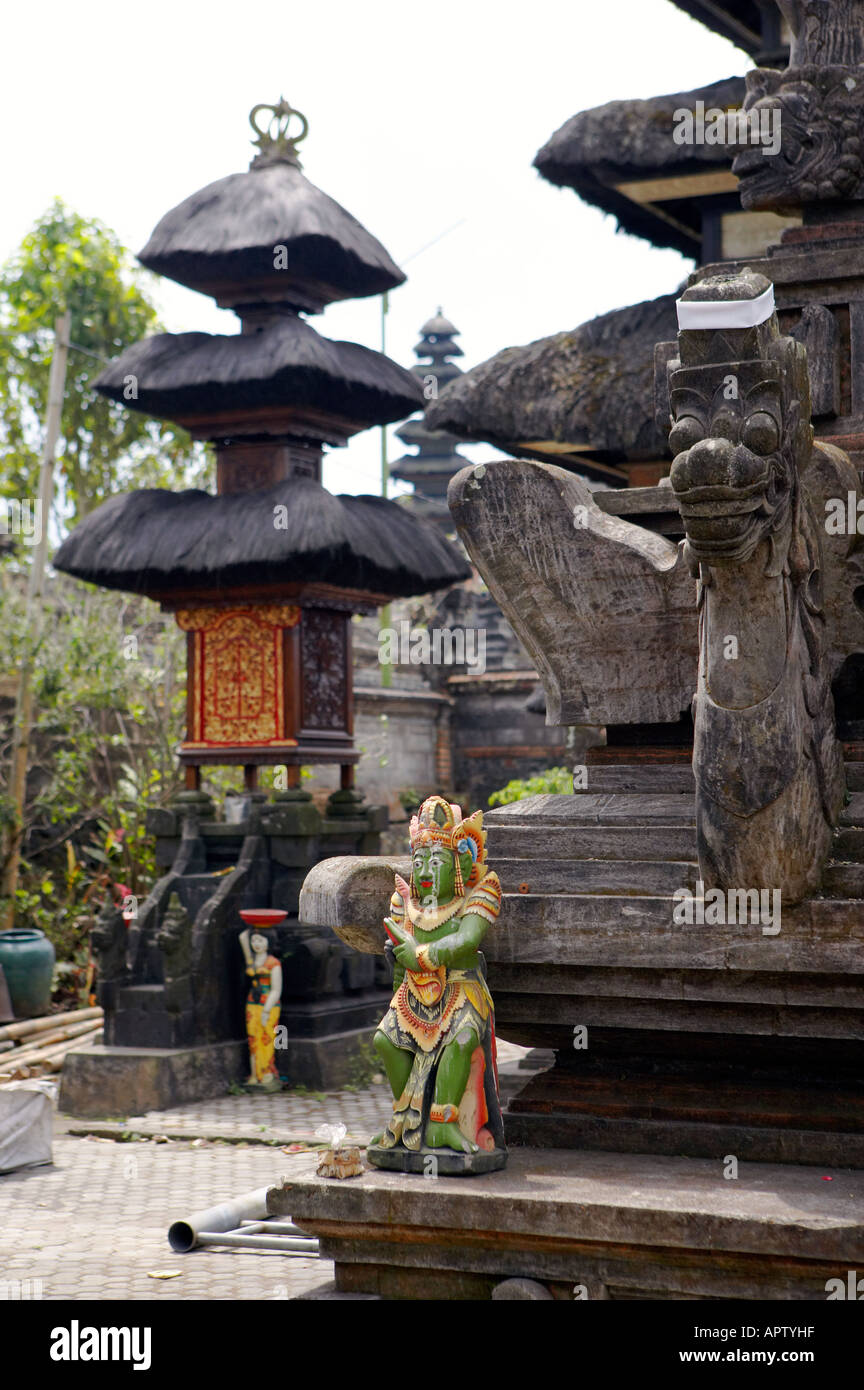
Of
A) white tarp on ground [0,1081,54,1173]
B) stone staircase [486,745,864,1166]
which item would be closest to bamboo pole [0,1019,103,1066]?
white tarp on ground [0,1081,54,1173]

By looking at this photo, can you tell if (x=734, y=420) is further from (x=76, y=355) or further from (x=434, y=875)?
(x=76, y=355)

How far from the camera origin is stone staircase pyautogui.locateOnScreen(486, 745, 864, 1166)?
481 centimetres

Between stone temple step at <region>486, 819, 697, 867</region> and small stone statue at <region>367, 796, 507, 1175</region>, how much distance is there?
1.21 feet

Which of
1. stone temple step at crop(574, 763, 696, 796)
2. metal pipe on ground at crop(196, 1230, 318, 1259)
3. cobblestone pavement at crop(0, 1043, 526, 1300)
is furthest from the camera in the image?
metal pipe on ground at crop(196, 1230, 318, 1259)

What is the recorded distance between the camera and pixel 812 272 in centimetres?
584

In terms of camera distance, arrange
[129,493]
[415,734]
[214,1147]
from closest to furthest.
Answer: [214,1147], [129,493], [415,734]

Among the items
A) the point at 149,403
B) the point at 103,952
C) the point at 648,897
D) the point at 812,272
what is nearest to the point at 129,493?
the point at 149,403

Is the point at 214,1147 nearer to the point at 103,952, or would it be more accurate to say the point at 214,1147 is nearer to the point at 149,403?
the point at 103,952

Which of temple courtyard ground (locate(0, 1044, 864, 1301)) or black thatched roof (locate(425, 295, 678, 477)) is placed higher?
black thatched roof (locate(425, 295, 678, 477))

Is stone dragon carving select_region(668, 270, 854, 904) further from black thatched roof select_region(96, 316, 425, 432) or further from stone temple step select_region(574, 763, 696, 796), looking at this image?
black thatched roof select_region(96, 316, 425, 432)

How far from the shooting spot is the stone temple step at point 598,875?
5.04 m

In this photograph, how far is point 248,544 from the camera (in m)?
11.6

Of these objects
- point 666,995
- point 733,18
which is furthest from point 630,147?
point 666,995

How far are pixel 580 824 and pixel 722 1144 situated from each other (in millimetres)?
1144
